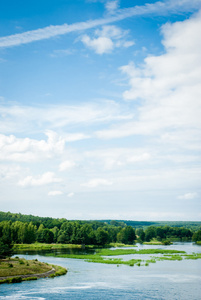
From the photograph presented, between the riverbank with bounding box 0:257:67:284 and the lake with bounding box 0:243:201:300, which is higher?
the riverbank with bounding box 0:257:67:284

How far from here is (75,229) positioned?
180 m

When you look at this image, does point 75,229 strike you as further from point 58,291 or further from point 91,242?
point 58,291

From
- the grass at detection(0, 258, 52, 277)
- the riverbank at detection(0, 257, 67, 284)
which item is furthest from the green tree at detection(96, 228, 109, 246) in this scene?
the grass at detection(0, 258, 52, 277)

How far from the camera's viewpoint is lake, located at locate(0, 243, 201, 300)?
178 feet

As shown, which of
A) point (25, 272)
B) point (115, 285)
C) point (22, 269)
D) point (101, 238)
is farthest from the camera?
point (101, 238)

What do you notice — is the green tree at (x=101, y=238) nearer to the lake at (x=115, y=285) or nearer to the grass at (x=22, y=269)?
the lake at (x=115, y=285)

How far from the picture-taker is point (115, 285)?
208 ft

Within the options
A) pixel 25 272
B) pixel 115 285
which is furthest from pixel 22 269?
pixel 115 285

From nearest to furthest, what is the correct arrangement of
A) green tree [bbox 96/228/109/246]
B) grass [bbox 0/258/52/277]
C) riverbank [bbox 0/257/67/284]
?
riverbank [bbox 0/257/67/284], grass [bbox 0/258/52/277], green tree [bbox 96/228/109/246]

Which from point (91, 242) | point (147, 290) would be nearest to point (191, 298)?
point (147, 290)

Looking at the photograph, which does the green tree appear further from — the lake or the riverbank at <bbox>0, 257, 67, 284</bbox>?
the riverbank at <bbox>0, 257, 67, 284</bbox>

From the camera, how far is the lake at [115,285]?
54.4 metres

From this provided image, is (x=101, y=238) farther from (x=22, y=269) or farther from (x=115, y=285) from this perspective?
(x=115, y=285)

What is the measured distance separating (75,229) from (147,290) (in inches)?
4913
